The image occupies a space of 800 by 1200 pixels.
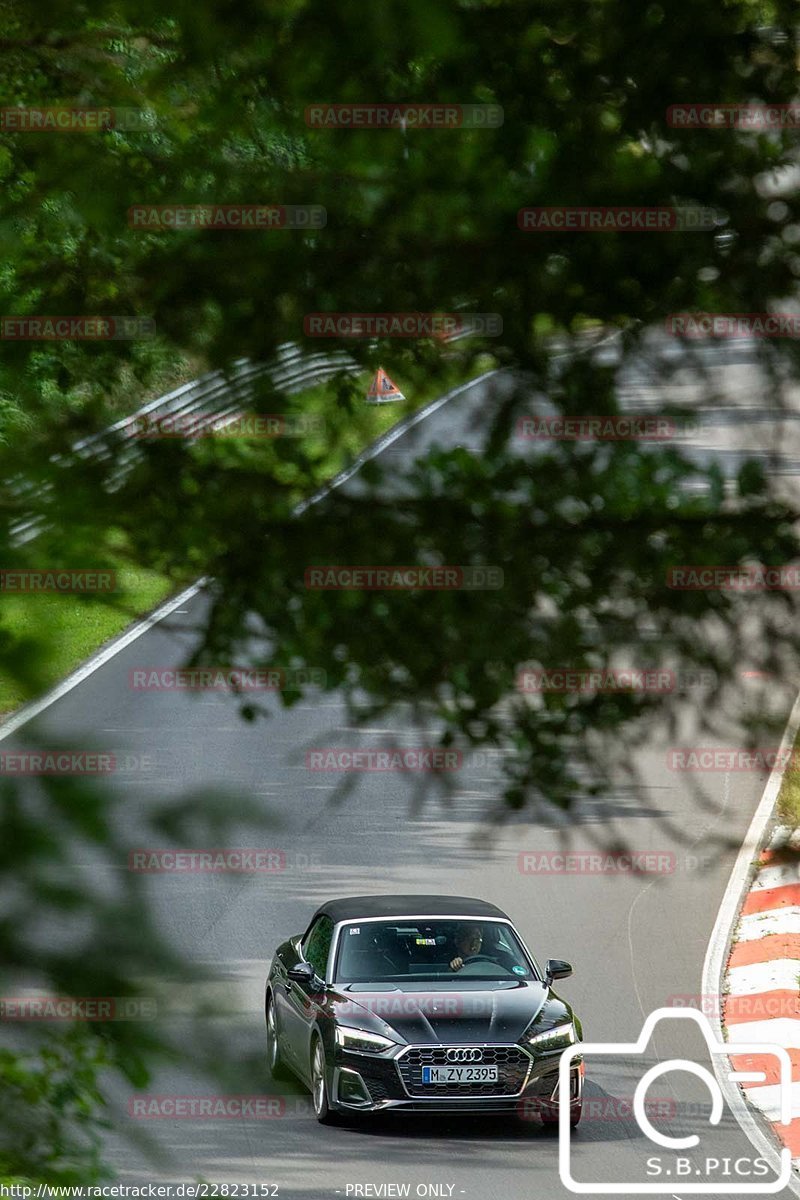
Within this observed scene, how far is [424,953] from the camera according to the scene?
9.16 meters

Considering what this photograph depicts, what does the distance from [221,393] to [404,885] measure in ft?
32.0

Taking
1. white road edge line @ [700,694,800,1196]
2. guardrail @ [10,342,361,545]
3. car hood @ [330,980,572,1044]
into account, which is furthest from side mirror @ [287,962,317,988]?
guardrail @ [10,342,361,545]

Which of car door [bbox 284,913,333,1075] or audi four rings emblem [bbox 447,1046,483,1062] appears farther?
car door [bbox 284,913,333,1075]

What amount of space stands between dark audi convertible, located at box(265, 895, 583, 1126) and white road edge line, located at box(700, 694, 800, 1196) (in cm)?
117

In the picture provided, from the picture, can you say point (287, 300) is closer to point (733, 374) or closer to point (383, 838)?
point (733, 374)

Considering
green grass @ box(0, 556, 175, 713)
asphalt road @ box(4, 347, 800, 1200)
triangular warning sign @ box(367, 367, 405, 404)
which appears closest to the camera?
green grass @ box(0, 556, 175, 713)

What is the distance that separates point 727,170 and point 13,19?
154 cm

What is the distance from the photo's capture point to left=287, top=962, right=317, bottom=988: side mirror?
9.15 meters

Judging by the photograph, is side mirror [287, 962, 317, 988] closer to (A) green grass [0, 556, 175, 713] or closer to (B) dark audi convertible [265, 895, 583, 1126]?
(B) dark audi convertible [265, 895, 583, 1126]

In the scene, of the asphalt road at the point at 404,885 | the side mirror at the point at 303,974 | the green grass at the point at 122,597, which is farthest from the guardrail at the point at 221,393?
the side mirror at the point at 303,974

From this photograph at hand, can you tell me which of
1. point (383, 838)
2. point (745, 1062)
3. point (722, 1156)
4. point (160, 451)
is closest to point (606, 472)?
point (160, 451)

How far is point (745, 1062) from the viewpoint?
34.1 ft

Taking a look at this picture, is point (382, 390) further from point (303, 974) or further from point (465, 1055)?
point (303, 974)

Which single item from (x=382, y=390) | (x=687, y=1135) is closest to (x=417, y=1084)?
(x=687, y=1135)
